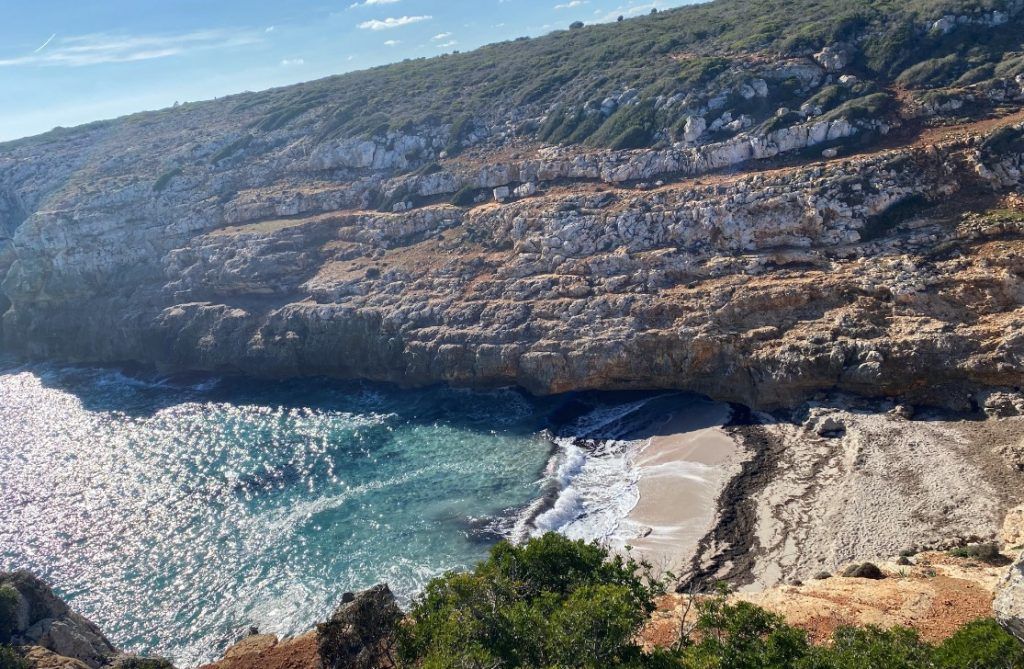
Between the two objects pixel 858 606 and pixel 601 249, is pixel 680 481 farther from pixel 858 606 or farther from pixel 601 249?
pixel 601 249

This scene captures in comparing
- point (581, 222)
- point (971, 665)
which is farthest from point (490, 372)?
point (971, 665)

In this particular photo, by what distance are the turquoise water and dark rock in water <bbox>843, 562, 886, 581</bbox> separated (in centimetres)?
1265

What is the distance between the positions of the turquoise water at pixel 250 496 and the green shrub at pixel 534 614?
31.7 ft

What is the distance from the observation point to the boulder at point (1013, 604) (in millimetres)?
10249

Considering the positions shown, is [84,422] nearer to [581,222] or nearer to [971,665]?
[581,222]

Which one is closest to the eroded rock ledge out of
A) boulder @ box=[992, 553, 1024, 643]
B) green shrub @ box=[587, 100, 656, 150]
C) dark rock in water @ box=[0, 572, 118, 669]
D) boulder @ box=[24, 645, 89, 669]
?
green shrub @ box=[587, 100, 656, 150]

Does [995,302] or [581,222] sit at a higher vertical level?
[581,222]

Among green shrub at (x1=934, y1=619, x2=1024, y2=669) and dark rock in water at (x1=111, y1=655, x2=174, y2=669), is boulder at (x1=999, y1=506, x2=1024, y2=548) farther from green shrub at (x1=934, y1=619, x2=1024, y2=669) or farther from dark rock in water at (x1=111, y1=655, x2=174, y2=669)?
dark rock in water at (x1=111, y1=655, x2=174, y2=669)

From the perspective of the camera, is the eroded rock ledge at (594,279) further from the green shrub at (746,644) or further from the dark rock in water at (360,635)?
the green shrub at (746,644)

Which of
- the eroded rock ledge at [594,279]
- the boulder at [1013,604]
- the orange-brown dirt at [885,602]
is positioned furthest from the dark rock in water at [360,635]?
the eroded rock ledge at [594,279]

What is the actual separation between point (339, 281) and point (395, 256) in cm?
417

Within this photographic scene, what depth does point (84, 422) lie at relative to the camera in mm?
41906

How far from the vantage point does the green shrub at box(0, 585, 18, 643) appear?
17953mm

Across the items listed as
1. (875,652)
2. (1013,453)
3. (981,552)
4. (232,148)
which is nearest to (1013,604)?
(875,652)
